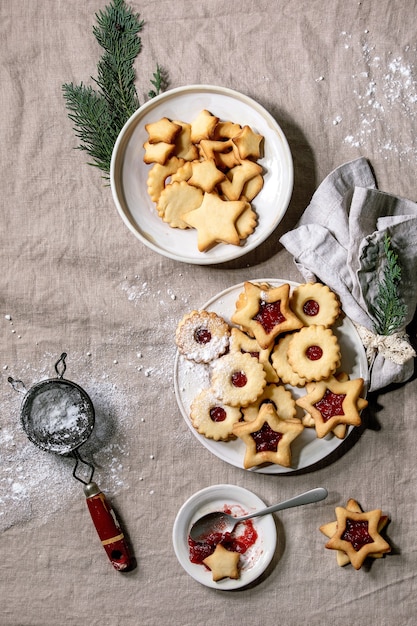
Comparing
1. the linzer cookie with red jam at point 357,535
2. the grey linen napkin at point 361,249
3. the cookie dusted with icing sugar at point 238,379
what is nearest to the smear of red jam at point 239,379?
the cookie dusted with icing sugar at point 238,379

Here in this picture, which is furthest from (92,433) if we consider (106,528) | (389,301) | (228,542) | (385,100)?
(385,100)

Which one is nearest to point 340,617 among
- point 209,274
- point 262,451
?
point 262,451

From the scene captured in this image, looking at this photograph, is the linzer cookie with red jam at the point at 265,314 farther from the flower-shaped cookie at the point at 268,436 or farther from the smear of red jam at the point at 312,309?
the flower-shaped cookie at the point at 268,436

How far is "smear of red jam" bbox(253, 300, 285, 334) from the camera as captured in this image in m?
1.91

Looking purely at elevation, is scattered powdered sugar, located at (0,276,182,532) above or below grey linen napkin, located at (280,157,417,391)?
below

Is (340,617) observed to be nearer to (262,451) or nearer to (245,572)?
(245,572)

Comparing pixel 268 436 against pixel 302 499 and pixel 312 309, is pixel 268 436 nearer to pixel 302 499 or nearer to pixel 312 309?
pixel 302 499

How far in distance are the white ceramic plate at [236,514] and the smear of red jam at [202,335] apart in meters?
0.41

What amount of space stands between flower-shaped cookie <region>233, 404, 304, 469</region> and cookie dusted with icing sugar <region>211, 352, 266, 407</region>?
0.06 metres

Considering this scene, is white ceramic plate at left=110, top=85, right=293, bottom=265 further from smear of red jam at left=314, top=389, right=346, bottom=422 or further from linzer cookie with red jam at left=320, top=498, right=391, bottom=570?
linzer cookie with red jam at left=320, top=498, right=391, bottom=570

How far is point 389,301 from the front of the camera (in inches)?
74.0

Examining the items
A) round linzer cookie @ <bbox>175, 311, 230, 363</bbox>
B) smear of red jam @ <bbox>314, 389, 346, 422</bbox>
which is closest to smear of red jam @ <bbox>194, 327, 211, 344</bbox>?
round linzer cookie @ <bbox>175, 311, 230, 363</bbox>

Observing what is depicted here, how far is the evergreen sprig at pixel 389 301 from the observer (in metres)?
1.88

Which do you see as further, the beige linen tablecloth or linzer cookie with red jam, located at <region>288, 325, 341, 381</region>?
the beige linen tablecloth
